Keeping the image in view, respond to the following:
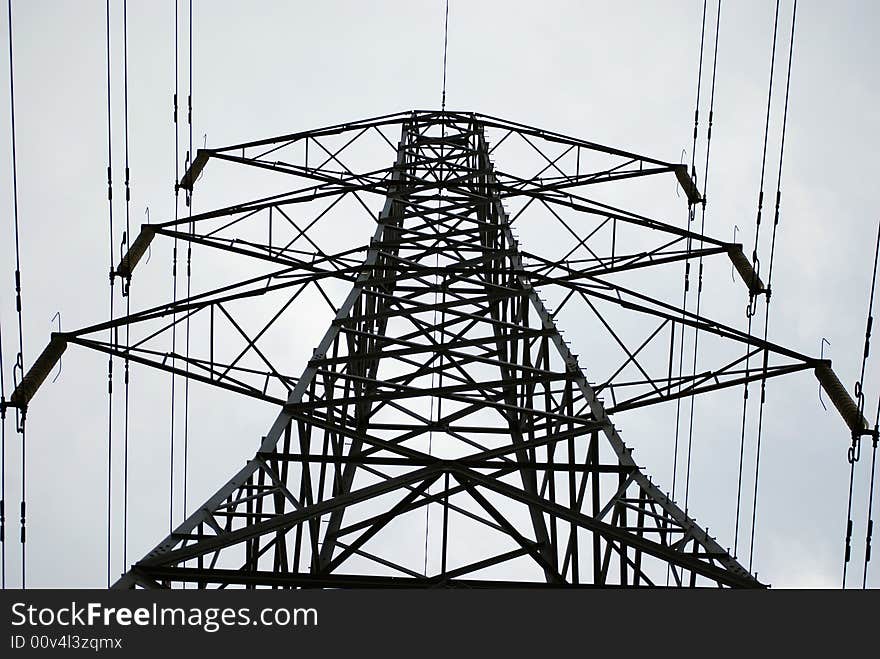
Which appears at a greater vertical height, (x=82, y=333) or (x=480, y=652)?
(x=82, y=333)

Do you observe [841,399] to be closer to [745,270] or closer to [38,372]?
[745,270]

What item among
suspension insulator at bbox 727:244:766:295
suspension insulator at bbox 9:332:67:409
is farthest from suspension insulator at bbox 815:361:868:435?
suspension insulator at bbox 9:332:67:409

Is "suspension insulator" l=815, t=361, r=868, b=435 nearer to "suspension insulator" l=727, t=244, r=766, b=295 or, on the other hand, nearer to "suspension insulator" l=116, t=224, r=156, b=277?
"suspension insulator" l=727, t=244, r=766, b=295

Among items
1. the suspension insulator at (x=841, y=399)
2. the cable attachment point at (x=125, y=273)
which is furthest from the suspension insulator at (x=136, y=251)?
the suspension insulator at (x=841, y=399)

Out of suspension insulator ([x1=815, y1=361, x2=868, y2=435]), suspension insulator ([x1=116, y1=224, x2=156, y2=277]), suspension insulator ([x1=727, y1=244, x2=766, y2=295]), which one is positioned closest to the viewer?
suspension insulator ([x1=815, y1=361, x2=868, y2=435])

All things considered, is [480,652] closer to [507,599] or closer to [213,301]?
[507,599]

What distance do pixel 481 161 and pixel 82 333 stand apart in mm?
9015

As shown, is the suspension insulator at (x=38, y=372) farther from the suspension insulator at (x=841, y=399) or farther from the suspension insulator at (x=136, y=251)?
the suspension insulator at (x=841, y=399)

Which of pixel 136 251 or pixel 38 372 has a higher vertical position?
pixel 136 251

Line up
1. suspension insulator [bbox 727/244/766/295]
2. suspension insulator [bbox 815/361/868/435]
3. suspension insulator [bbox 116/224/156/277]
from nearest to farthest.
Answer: suspension insulator [bbox 815/361/868/435], suspension insulator [bbox 116/224/156/277], suspension insulator [bbox 727/244/766/295]

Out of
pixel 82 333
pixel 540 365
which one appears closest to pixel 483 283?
pixel 540 365

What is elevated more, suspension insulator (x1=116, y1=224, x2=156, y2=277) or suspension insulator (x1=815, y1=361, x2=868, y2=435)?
suspension insulator (x1=116, y1=224, x2=156, y2=277)

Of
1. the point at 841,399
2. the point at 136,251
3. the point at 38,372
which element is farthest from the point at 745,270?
the point at 38,372

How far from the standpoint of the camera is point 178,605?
22.8 ft
